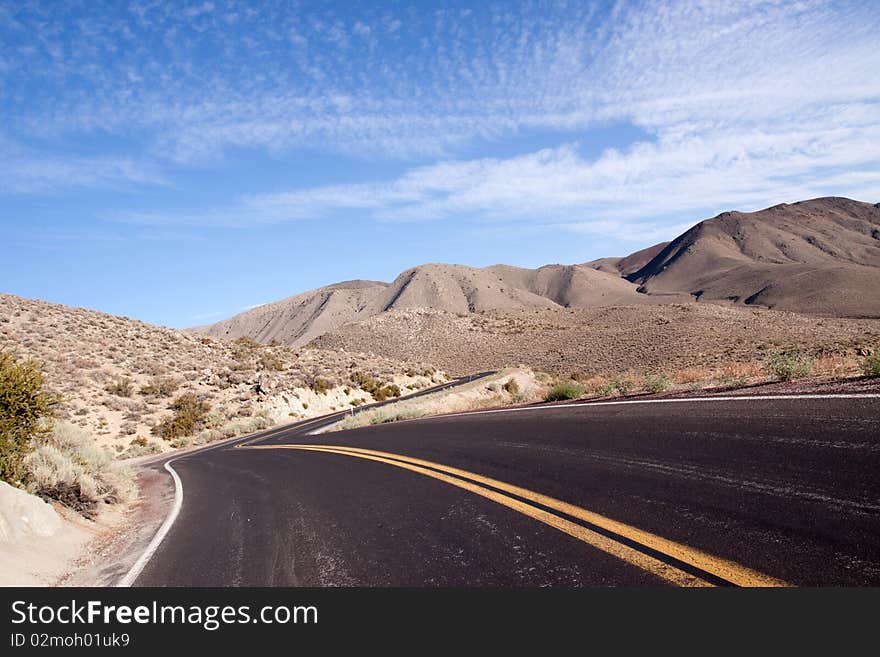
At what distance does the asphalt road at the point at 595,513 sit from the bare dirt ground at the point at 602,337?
37583mm

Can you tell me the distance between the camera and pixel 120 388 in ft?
108

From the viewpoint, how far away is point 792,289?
463ft

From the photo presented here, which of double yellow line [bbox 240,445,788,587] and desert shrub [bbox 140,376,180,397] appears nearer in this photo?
double yellow line [bbox 240,445,788,587]

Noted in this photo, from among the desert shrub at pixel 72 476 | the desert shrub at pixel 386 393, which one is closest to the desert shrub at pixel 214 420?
the desert shrub at pixel 386 393

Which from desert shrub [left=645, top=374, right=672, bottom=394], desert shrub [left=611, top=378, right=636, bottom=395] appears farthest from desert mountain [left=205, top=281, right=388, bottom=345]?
desert shrub [left=645, top=374, right=672, bottom=394]

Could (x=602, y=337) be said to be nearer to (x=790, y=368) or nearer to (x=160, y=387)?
(x=160, y=387)

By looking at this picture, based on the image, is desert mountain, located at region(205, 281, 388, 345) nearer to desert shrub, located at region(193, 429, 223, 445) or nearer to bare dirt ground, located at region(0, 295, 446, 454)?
bare dirt ground, located at region(0, 295, 446, 454)

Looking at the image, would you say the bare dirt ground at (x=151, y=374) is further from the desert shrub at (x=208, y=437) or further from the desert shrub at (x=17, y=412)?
the desert shrub at (x=17, y=412)

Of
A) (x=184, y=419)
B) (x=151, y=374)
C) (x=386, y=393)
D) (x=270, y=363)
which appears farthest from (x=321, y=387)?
(x=151, y=374)

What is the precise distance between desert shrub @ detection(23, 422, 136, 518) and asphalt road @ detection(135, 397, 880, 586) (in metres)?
1.60

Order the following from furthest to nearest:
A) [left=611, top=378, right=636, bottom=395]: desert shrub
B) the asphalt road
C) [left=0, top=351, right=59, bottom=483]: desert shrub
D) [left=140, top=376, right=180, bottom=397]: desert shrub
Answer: [left=140, top=376, right=180, bottom=397]: desert shrub
[left=611, top=378, right=636, bottom=395]: desert shrub
[left=0, top=351, right=59, bottom=483]: desert shrub
the asphalt road

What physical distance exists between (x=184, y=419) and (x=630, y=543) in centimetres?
A: 3211

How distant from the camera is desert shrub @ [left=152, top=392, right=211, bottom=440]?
2948 centimetres

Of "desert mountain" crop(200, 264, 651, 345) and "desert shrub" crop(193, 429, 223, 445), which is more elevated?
"desert mountain" crop(200, 264, 651, 345)
